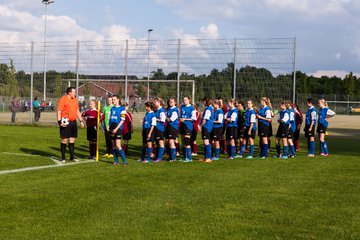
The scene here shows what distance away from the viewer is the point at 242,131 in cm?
1720

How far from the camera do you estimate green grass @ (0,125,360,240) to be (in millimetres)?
6426

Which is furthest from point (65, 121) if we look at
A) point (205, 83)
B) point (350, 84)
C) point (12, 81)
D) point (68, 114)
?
point (350, 84)

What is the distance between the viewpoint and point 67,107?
13.7 m

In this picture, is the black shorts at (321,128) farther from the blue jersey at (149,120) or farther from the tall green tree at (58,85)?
the tall green tree at (58,85)

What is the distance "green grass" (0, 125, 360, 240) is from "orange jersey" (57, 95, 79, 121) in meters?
1.38

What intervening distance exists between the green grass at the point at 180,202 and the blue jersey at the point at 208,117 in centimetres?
162

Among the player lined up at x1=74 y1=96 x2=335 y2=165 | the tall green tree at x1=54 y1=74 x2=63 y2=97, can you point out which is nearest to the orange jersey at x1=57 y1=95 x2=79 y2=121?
the player lined up at x1=74 y1=96 x2=335 y2=165

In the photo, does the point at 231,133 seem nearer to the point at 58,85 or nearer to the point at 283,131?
the point at 283,131

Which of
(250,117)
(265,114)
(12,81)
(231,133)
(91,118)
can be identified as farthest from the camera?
(12,81)

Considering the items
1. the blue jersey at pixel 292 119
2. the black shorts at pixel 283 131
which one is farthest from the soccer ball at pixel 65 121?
the blue jersey at pixel 292 119

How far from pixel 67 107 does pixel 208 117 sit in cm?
404

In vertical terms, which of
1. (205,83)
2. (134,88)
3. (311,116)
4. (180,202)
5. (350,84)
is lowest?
(180,202)

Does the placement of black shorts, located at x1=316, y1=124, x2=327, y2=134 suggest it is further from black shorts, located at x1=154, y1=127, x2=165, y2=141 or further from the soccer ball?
the soccer ball

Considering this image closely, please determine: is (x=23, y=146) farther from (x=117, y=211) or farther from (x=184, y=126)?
(x=117, y=211)
